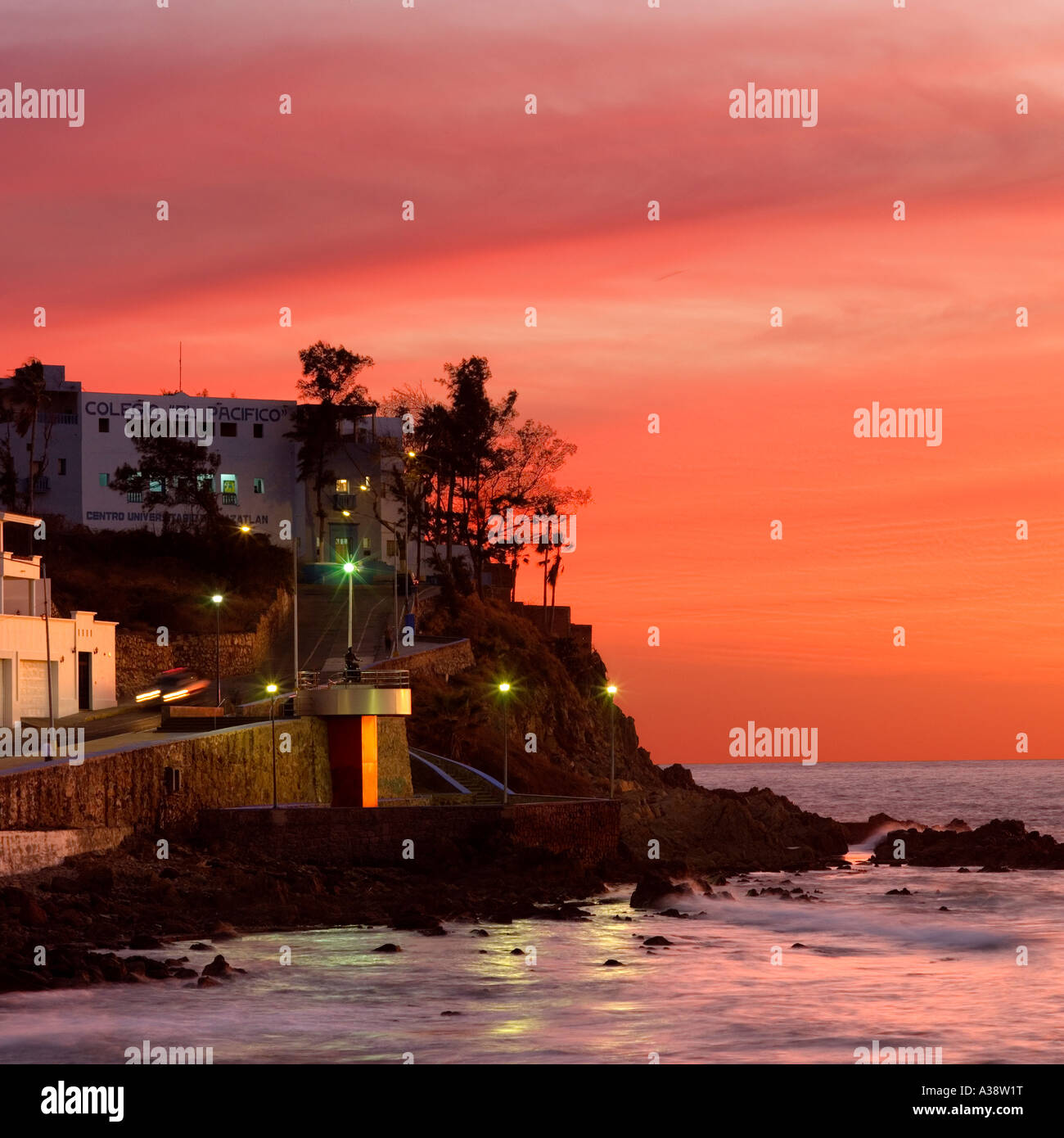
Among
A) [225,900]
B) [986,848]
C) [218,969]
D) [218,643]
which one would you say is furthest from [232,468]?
[218,969]

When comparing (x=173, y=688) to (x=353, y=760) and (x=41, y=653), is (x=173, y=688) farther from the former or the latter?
(x=353, y=760)

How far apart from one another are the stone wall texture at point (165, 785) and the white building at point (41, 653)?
968 cm

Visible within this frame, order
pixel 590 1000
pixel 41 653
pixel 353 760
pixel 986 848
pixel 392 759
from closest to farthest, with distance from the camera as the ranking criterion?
pixel 590 1000, pixel 353 760, pixel 392 759, pixel 41 653, pixel 986 848

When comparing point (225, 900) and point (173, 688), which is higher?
point (173, 688)

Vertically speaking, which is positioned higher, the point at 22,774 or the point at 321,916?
the point at 22,774

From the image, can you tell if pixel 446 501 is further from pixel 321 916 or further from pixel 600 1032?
pixel 600 1032

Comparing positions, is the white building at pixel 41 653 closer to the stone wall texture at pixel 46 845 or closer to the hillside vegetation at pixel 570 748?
the stone wall texture at pixel 46 845

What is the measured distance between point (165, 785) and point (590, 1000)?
Result: 56.4 ft

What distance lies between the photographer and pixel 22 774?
43.4m

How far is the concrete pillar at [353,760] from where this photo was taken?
54.7 m

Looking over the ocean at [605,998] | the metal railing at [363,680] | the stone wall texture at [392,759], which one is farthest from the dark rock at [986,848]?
the stone wall texture at [392,759]

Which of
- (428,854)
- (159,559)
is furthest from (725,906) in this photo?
(159,559)

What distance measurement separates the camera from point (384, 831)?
50.6m
